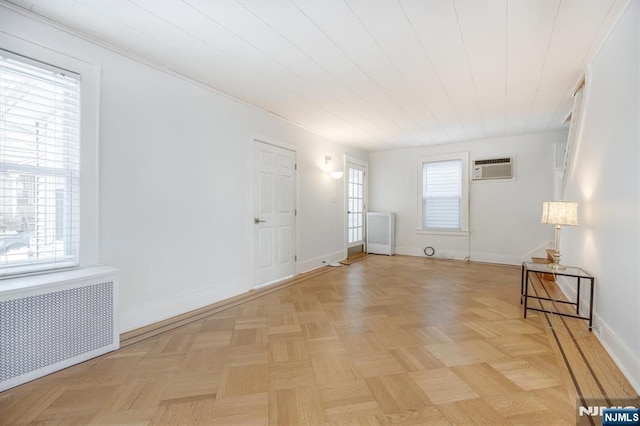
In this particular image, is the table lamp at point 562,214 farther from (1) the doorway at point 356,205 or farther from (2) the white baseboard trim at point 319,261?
(1) the doorway at point 356,205

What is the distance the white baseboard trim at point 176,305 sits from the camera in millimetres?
2508

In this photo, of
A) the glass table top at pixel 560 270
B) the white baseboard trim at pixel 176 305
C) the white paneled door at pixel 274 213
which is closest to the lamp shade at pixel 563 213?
the glass table top at pixel 560 270

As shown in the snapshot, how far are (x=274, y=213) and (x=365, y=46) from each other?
2480mm

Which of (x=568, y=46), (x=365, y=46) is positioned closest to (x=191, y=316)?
(x=365, y=46)

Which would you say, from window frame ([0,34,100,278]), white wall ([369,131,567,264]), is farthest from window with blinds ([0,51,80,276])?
white wall ([369,131,567,264])

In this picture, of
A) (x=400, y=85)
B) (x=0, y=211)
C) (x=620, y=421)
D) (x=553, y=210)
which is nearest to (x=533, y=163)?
(x=553, y=210)

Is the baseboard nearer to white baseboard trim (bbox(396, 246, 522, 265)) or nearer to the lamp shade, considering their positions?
the lamp shade

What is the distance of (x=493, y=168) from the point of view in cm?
549

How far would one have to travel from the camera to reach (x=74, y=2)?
1.87 meters

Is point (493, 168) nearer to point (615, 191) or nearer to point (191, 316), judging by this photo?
point (615, 191)

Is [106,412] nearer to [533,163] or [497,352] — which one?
[497,352]

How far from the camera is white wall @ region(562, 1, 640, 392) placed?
180 centimetres

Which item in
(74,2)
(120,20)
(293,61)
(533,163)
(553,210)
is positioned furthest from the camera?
Answer: (533,163)

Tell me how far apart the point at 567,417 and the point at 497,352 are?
26.6 inches
